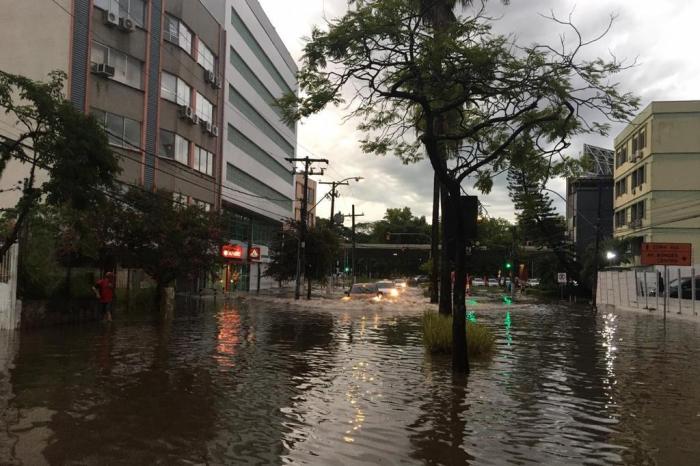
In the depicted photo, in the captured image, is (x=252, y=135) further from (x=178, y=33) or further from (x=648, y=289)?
(x=648, y=289)

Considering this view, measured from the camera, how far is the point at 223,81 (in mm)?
44531

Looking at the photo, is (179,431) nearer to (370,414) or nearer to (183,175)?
(370,414)

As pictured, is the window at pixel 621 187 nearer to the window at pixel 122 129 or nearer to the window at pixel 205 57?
the window at pixel 205 57

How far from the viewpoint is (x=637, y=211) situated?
175 ft

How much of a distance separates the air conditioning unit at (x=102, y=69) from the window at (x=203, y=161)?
30.5 ft

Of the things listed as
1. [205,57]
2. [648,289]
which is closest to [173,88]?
[205,57]

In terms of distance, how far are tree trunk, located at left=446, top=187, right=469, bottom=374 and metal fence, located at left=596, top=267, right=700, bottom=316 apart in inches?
902

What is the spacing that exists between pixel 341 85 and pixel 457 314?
481cm

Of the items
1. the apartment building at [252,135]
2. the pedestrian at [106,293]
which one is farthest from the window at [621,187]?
the pedestrian at [106,293]

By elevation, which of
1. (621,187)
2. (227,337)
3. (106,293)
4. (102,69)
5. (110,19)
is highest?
(110,19)

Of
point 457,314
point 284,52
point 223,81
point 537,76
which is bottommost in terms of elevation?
point 457,314

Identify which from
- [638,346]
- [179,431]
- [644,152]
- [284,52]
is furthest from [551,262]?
[179,431]

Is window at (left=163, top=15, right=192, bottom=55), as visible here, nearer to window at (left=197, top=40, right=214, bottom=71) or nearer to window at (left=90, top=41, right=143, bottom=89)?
window at (left=197, top=40, right=214, bottom=71)

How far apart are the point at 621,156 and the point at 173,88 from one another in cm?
4256
